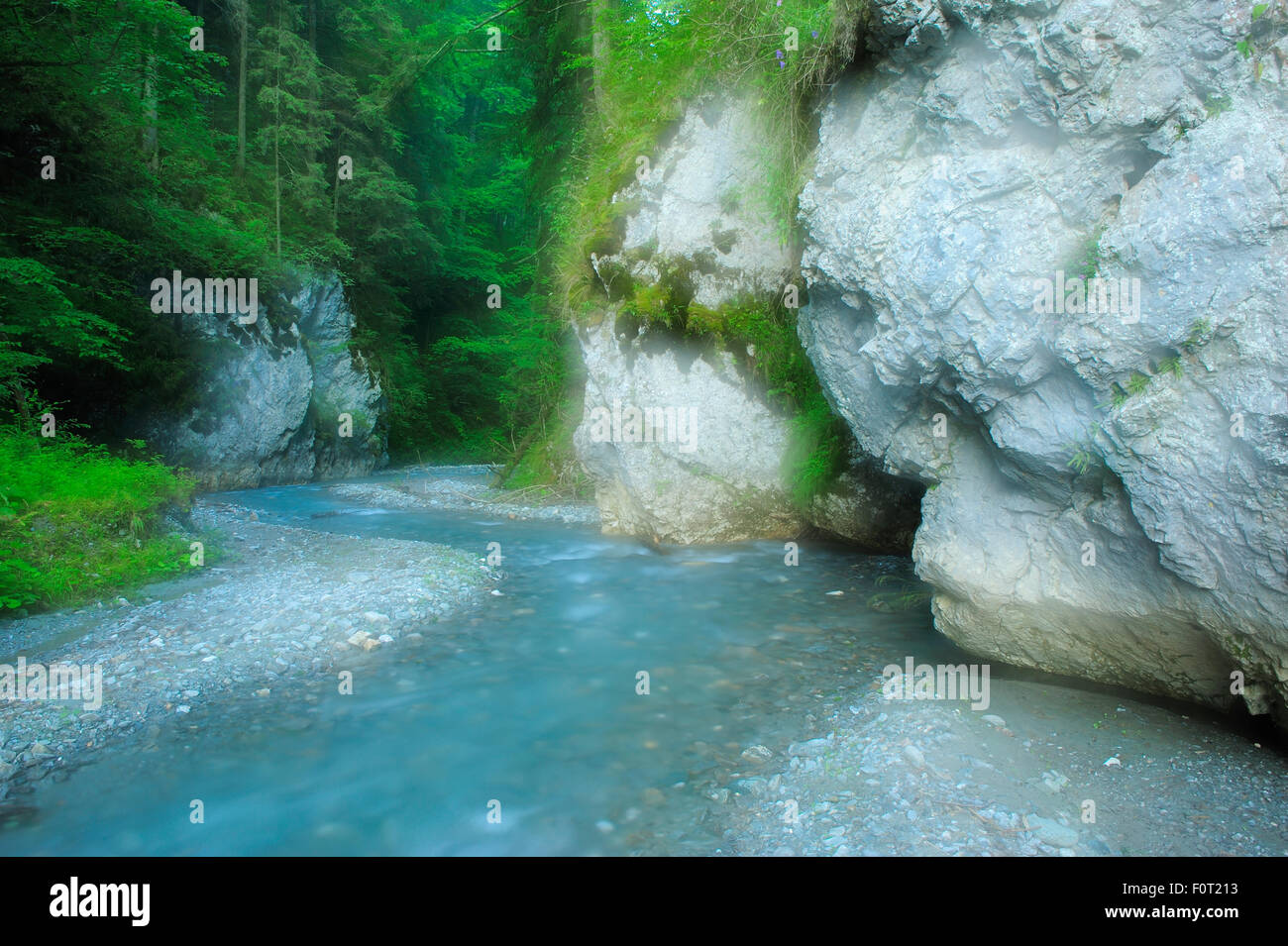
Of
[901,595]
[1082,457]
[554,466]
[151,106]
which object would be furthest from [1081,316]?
[151,106]

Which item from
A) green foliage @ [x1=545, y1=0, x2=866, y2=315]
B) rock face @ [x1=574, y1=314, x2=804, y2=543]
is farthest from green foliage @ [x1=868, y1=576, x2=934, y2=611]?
green foliage @ [x1=545, y1=0, x2=866, y2=315]

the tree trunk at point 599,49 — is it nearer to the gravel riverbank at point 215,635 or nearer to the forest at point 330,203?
the forest at point 330,203

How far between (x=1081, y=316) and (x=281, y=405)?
1958 centimetres

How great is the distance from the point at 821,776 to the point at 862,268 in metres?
4.03

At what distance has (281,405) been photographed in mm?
19656

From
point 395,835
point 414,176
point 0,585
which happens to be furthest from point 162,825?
point 414,176

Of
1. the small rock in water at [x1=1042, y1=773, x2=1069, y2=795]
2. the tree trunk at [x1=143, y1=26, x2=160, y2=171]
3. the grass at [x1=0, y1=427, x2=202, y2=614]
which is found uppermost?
the tree trunk at [x1=143, y1=26, x2=160, y2=171]

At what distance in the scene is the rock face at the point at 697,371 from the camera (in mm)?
10836

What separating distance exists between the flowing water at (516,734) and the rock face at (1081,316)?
151 centimetres

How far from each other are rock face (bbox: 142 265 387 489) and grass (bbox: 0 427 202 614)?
832 cm

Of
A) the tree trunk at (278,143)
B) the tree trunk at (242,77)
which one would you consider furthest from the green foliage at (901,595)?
the tree trunk at (242,77)

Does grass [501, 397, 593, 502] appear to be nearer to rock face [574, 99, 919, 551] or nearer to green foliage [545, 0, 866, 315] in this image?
green foliage [545, 0, 866, 315]

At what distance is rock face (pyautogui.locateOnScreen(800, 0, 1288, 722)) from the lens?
414 centimetres
